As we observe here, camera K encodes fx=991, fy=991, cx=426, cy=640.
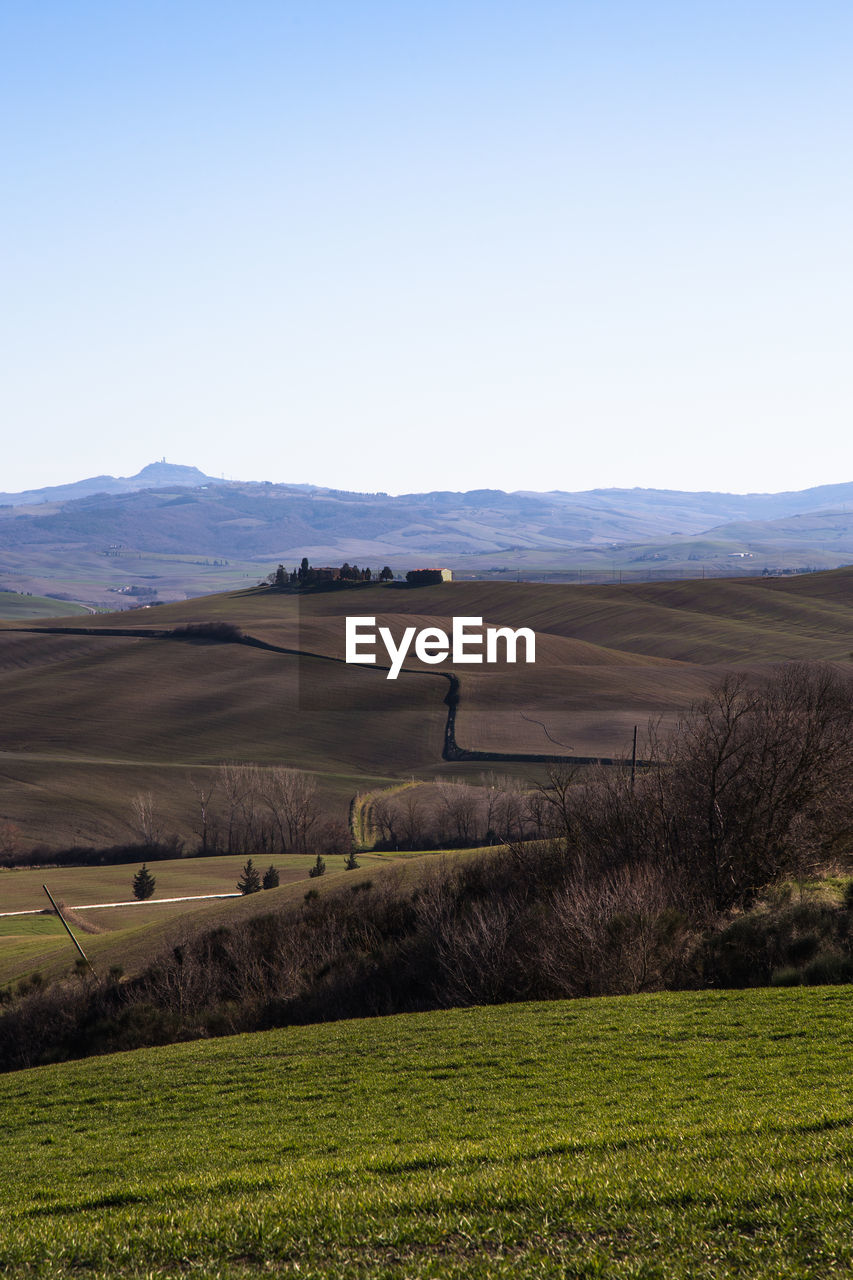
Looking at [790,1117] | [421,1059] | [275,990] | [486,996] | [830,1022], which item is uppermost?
[790,1117]

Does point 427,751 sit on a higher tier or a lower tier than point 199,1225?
lower

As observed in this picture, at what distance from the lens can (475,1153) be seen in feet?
40.9

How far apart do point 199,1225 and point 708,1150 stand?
18.4 ft

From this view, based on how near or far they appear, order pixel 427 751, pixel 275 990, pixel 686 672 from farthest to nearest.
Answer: pixel 686 672, pixel 427 751, pixel 275 990

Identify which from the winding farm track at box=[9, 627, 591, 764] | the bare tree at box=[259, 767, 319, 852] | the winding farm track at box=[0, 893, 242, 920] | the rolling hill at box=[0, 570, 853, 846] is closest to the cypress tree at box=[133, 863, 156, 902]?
the winding farm track at box=[0, 893, 242, 920]

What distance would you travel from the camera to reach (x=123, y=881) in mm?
80812

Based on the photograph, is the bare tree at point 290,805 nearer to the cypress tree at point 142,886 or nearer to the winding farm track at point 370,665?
the winding farm track at point 370,665

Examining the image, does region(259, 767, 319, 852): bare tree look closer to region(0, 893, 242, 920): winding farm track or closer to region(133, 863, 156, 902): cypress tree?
region(0, 893, 242, 920): winding farm track

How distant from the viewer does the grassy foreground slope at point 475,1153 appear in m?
8.95

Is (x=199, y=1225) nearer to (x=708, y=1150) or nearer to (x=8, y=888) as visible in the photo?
(x=708, y=1150)

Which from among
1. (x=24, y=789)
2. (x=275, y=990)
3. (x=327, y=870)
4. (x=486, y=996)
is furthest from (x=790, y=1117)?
(x=24, y=789)

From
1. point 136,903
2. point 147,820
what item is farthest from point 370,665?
point 136,903

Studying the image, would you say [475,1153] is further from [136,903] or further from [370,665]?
[370,665]

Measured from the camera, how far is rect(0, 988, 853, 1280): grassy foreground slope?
8.95 meters
